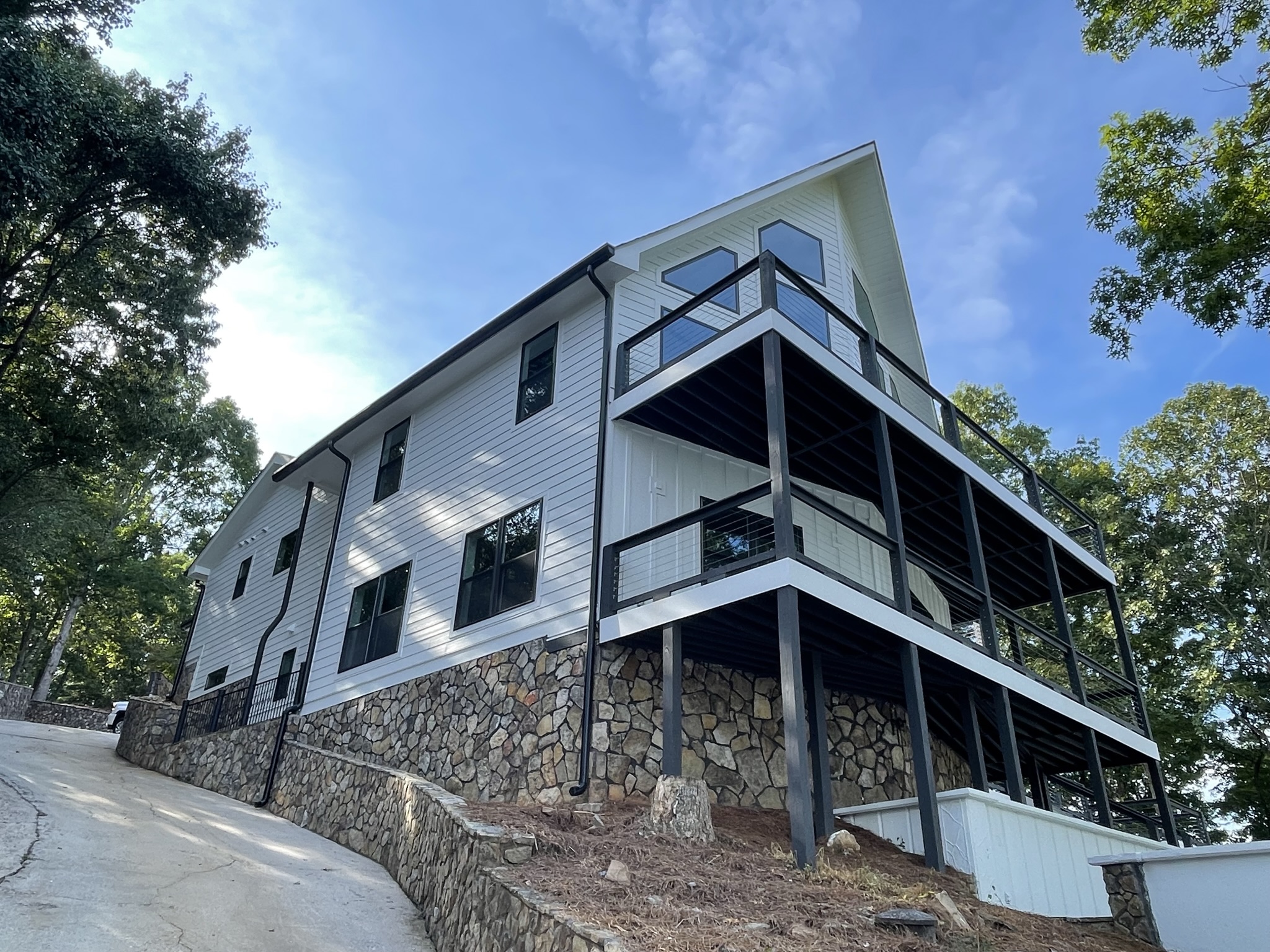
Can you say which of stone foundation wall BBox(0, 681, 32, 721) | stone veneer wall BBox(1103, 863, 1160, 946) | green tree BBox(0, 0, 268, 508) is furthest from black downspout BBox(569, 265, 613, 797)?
stone foundation wall BBox(0, 681, 32, 721)

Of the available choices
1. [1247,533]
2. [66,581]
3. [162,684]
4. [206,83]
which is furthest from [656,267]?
[66,581]

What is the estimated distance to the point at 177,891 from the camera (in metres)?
6.90

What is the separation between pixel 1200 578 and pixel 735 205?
1697 cm

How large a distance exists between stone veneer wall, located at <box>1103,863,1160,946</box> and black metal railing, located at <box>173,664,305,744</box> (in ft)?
42.4

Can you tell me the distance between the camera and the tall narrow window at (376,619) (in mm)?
13344

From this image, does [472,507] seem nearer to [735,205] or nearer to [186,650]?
[735,205]

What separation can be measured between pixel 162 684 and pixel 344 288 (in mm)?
17974

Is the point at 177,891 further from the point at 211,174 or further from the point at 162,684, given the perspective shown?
the point at 162,684

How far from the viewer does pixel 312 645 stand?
50.1 feet

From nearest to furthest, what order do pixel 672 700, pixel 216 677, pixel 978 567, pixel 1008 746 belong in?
pixel 672 700, pixel 1008 746, pixel 978 567, pixel 216 677

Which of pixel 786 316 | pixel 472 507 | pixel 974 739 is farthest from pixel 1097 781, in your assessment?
pixel 472 507

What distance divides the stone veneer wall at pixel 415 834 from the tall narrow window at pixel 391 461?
15.0ft

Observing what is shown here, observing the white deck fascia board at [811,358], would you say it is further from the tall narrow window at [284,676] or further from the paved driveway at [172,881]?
the tall narrow window at [284,676]

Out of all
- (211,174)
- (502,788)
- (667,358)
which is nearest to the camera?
(502,788)
